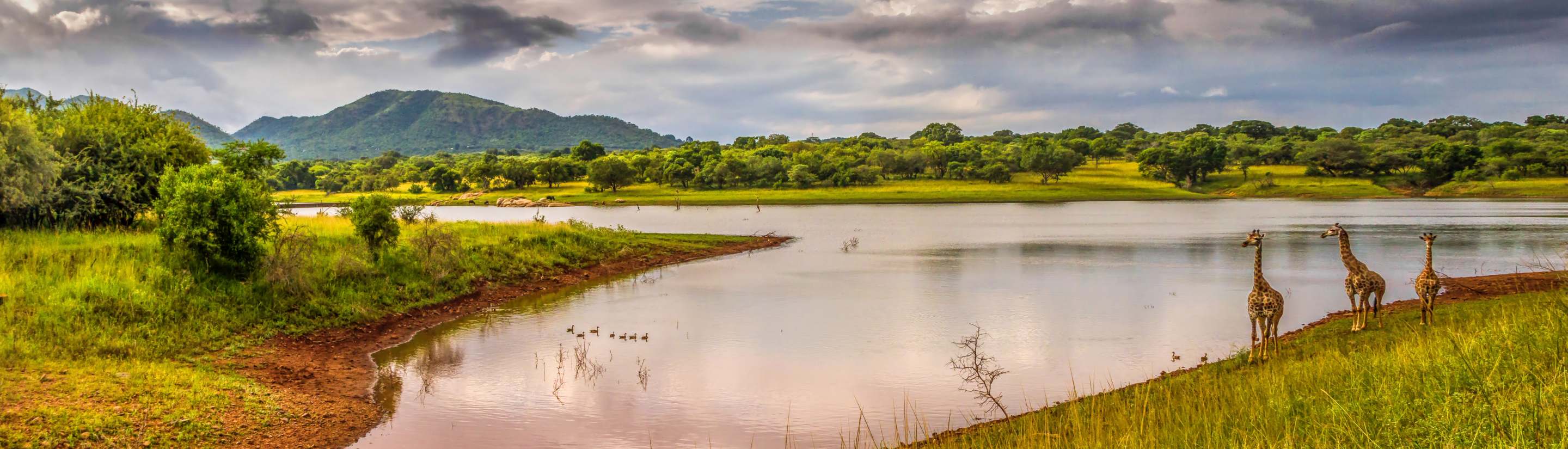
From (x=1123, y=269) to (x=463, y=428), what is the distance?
26.7 metres

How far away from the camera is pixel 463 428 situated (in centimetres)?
1281

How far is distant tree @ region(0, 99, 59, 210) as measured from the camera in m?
20.0

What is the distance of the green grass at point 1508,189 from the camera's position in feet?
312

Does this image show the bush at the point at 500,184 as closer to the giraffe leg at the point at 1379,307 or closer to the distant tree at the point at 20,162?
the distant tree at the point at 20,162

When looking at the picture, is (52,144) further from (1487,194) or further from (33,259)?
(1487,194)

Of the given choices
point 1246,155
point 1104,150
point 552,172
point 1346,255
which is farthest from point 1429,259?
point 1104,150

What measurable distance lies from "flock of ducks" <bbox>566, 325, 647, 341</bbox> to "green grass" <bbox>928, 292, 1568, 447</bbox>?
33.8 feet

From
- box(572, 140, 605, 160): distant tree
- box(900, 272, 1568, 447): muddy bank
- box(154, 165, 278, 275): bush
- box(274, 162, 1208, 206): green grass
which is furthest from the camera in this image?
box(572, 140, 605, 160): distant tree

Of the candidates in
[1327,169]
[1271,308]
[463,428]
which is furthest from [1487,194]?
[463,428]

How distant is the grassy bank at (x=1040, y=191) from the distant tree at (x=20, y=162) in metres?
82.9

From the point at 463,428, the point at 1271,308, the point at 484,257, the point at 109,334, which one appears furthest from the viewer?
the point at 484,257

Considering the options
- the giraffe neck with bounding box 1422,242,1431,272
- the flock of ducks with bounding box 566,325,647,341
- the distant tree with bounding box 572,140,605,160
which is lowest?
the flock of ducks with bounding box 566,325,647,341

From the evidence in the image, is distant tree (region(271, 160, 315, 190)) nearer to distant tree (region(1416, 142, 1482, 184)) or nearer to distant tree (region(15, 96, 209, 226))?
distant tree (region(15, 96, 209, 226))

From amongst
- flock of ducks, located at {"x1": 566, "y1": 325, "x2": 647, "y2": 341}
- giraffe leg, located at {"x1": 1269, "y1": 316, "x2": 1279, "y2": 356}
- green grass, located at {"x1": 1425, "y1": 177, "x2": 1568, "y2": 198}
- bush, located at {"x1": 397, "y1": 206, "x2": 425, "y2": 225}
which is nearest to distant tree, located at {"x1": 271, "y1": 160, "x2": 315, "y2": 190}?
bush, located at {"x1": 397, "y1": 206, "x2": 425, "y2": 225}
